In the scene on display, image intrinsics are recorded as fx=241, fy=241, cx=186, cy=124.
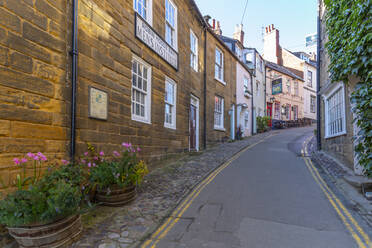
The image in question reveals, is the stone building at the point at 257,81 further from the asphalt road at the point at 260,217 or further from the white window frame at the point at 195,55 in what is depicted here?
the asphalt road at the point at 260,217

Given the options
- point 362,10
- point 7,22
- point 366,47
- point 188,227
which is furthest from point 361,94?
point 7,22

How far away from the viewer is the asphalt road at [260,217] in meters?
3.66

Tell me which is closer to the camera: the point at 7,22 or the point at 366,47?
the point at 7,22

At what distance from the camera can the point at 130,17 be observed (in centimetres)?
712

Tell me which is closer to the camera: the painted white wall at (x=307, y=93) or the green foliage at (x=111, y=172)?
the green foliage at (x=111, y=172)

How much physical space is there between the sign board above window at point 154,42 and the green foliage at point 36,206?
18.0 ft

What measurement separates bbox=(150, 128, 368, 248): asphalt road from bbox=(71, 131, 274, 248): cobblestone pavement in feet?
1.37

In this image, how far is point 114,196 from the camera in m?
4.95

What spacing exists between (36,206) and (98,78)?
130 inches

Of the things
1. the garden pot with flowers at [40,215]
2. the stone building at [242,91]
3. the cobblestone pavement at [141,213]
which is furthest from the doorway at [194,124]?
the garden pot with flowers at [40,215]

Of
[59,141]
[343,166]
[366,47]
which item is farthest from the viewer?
[343,166]

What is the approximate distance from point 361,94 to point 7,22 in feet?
22.8

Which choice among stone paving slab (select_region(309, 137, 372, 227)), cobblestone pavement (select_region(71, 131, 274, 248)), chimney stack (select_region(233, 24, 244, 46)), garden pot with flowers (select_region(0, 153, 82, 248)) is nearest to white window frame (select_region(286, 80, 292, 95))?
chimney stack (select_region(233, 24, 244, 46))

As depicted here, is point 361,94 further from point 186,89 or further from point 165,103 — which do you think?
point 186,89
